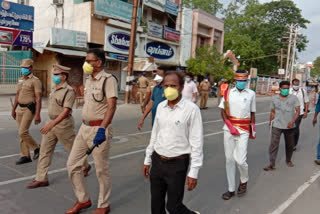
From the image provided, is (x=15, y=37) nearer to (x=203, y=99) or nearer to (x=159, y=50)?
(x=203, y=99)

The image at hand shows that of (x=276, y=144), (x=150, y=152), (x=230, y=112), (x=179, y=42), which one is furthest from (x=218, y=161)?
(x=179, y=42)

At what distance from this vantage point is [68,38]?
54.0ft

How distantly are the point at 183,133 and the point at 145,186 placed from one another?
2.13 meters

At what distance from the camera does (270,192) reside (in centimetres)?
453

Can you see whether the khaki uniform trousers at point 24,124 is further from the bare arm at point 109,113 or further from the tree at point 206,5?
the tree at point 206,5

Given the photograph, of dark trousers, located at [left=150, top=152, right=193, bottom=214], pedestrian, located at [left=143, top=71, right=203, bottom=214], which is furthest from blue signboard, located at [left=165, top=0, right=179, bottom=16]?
dark trousers, located at [left=150, top=152, right=193, bottom=214]

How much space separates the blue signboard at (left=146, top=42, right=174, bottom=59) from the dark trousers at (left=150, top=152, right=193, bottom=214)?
20387 mm

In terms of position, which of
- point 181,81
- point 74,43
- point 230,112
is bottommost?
point 230,112

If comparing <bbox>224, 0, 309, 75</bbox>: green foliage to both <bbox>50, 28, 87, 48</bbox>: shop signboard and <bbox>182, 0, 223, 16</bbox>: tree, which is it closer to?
<bbox>182, 0, 223, 16</bbox>: tree

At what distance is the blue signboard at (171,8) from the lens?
2409cm

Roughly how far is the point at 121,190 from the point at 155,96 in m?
1.92

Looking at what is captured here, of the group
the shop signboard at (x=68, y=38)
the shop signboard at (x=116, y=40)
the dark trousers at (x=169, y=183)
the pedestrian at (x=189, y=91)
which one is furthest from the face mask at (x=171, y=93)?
the shop signboard at (x=116, y=40)

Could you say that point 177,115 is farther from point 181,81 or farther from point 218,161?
point 218,161

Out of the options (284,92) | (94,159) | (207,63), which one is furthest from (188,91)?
(207,63)
